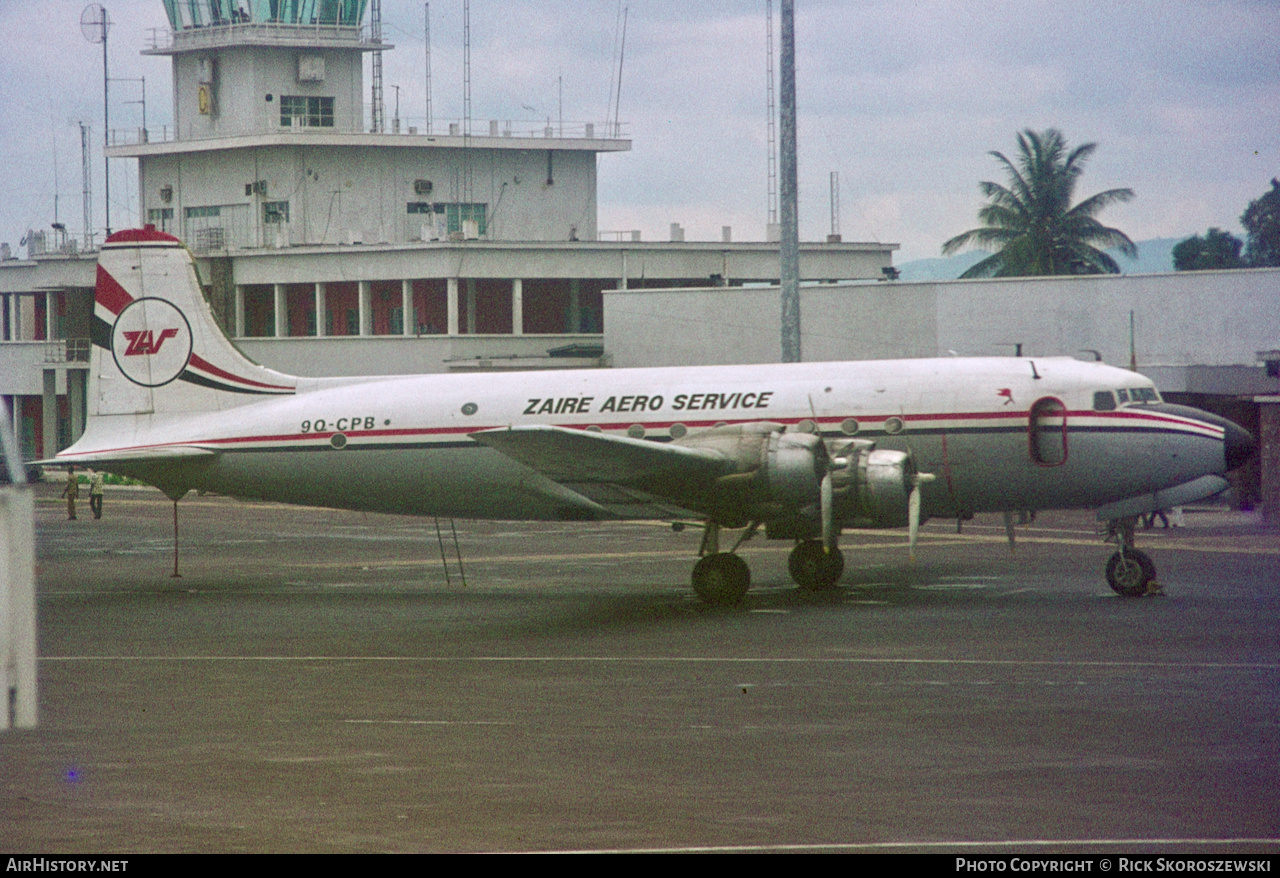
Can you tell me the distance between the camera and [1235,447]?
2423 cm

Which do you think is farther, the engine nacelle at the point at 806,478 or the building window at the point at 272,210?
the building window at the point at 272,210

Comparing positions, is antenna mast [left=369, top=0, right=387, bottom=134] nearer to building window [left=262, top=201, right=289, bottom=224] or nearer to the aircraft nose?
building window [left=262, top=201, right=289, bottom=224]

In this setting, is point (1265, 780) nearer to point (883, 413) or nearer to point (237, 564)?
point (883, 413)

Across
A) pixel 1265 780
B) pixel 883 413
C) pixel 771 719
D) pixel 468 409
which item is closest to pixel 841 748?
pixel 771 719

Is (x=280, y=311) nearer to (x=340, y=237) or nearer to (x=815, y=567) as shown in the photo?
(x=340, y=237)

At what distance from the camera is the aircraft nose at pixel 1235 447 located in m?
24.2

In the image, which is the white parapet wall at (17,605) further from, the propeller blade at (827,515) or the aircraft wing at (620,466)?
the propeller blade at (827,515)

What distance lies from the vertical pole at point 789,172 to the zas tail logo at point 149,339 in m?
14.3

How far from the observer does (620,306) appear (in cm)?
6353

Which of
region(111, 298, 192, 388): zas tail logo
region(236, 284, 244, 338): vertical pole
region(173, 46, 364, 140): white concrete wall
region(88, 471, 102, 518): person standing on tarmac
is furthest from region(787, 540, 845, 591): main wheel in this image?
region(173, 46, 364, 140): white concrete wall

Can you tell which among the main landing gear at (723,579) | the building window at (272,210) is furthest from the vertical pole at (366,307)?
the main landing gear at (723,579)

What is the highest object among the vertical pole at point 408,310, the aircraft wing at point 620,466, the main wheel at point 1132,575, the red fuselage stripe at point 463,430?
the vertical pole at point 408,310

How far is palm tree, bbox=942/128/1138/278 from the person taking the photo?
246 ft

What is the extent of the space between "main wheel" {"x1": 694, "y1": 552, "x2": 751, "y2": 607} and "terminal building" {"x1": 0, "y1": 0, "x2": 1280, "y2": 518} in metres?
32.6
